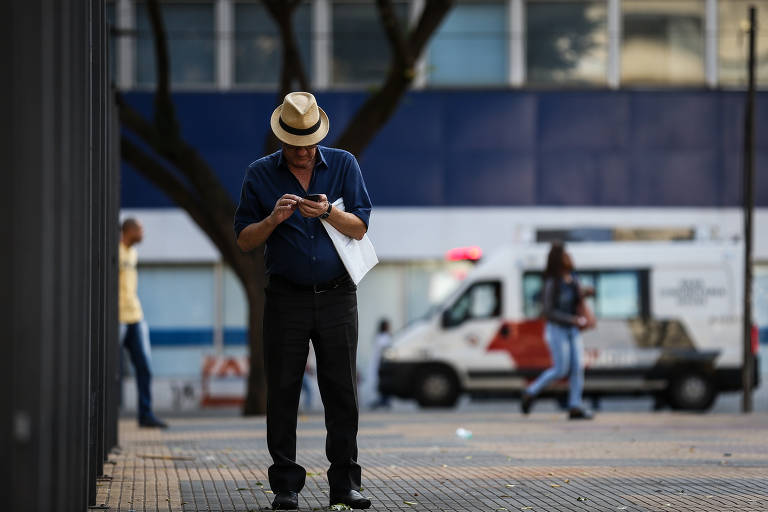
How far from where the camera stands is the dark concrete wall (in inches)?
125

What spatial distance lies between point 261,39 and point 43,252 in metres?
23.7

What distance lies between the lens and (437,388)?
782 inches

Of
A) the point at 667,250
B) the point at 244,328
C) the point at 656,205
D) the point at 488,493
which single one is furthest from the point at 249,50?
the point at 488,493

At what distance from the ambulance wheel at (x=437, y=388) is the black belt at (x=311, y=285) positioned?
45.3 ft

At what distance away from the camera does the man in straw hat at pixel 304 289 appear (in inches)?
238

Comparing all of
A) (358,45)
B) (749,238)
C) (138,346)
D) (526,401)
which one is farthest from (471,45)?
(138,346)

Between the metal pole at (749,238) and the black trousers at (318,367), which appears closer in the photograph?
the black trousers at (318,367)

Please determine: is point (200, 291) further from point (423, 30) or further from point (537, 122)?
point (423, 30)

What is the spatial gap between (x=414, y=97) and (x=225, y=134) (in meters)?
3.72

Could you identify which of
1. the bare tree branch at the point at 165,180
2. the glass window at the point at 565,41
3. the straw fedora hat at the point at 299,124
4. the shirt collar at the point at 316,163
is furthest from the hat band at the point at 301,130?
the glass window at the point at 565,41

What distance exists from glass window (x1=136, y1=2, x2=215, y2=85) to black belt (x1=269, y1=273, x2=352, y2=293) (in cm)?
2107

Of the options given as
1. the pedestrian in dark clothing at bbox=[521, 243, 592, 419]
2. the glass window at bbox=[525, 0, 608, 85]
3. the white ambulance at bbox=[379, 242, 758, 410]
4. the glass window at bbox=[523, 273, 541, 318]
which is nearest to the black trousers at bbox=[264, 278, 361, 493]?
the pedestrian in dark clothing at bbox=[521, 243, 592, 419]

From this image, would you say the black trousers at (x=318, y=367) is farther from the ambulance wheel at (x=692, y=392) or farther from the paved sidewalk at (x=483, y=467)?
the ambulance wheel at (x=692, y=392)

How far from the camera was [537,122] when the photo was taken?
26.9 m
